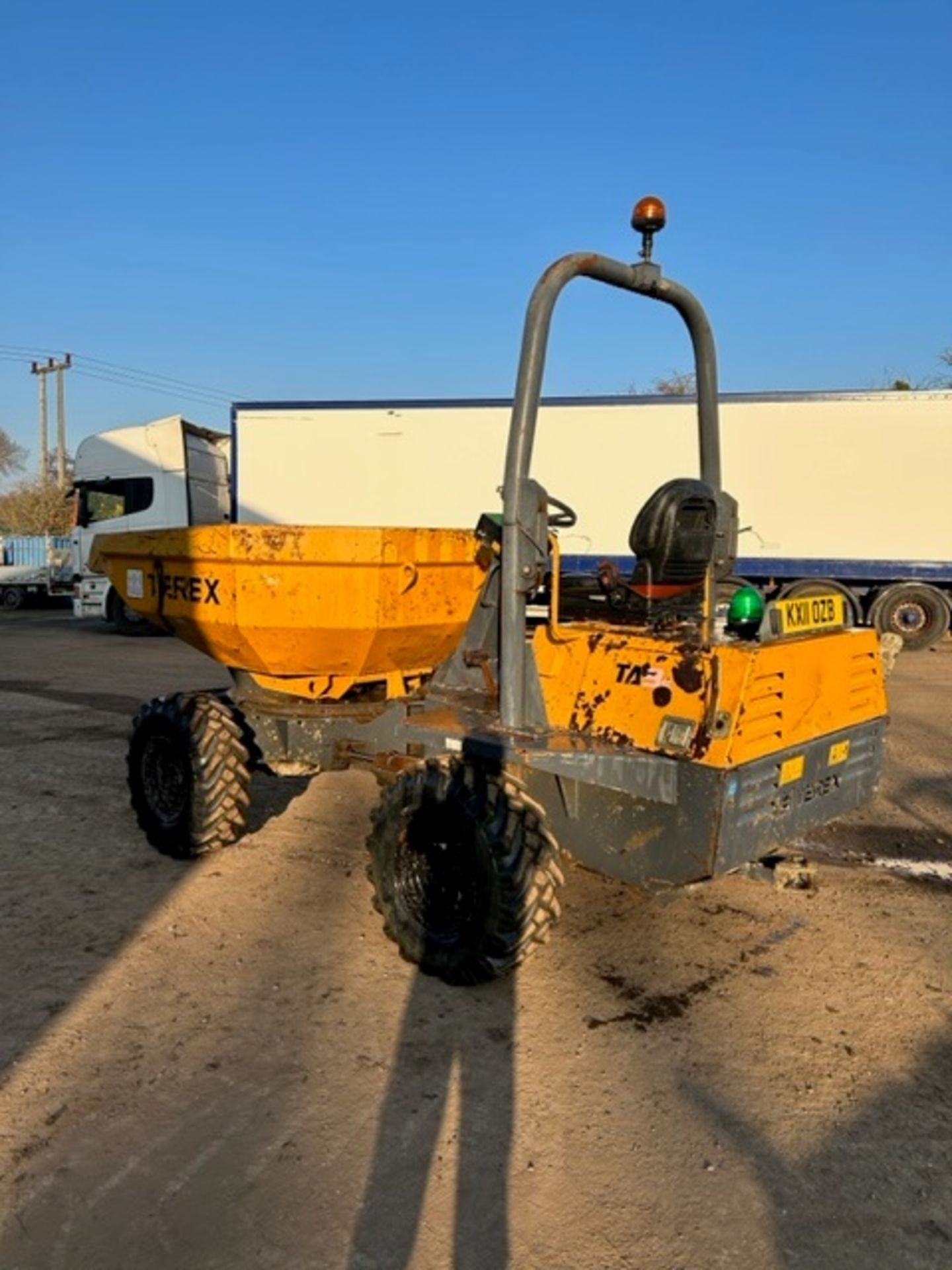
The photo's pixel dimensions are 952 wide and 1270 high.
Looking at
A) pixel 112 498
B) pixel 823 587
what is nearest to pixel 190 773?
pixel 823 587

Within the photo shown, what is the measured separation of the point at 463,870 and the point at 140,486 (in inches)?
550

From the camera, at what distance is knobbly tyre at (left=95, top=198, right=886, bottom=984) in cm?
324

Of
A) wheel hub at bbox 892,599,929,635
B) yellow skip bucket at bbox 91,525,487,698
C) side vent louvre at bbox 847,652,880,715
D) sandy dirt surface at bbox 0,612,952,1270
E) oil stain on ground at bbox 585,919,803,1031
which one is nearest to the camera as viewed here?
sandy dirt surface at bbox 0,612,952,1270

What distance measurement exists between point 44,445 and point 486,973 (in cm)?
4288

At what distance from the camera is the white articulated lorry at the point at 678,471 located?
13.5 meters

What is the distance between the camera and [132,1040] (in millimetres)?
3213

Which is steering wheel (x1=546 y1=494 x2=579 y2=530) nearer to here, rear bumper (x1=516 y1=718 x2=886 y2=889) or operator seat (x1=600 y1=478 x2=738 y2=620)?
operator seat (x1=600 y1=478 x2=738 y2=620)

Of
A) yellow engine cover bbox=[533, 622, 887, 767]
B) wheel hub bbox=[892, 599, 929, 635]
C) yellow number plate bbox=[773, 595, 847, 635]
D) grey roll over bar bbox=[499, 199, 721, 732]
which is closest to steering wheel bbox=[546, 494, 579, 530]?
grey roll over bar bbox=[499, 199, 721, 732]

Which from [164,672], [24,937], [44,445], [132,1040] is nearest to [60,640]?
[164,672]

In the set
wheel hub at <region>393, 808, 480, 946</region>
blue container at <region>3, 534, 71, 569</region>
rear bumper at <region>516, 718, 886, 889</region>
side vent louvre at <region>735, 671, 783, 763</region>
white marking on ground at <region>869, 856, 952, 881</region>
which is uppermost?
blue container at <region>3, 534, 71, 569</region>

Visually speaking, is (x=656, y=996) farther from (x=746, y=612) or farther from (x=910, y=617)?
(x=910, y=617)

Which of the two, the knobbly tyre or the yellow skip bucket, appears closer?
the knobbly tyre

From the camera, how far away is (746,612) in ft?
11.5

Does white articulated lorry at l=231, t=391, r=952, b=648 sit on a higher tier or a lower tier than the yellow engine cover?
higher
